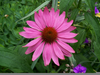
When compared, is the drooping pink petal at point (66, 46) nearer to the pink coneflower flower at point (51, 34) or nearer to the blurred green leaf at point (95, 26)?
the pink coneflower flower at point (51, 34)

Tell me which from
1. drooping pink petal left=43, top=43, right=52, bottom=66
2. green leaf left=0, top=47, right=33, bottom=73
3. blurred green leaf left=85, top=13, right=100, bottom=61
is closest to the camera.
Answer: green leaf left=0, top=47, right=33, bottom=73

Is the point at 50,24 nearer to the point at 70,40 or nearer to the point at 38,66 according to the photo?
the point at 70,40

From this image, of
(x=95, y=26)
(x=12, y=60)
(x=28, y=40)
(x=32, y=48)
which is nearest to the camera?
(x=12, y=60)

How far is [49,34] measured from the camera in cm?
63

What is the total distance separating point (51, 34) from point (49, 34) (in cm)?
1

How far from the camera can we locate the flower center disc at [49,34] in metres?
0.62

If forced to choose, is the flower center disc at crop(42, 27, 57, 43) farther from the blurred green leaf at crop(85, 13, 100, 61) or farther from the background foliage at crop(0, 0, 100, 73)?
the blurred green leaf at crop(85, 13, 100, 61)

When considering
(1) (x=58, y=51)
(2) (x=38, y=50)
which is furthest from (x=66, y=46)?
(2) (x=38, y=50)

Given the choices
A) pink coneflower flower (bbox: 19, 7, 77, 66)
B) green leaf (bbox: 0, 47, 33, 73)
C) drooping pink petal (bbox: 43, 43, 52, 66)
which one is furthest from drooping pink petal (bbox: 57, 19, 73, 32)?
green leaf (bbox: 0, 47, 33, 73)

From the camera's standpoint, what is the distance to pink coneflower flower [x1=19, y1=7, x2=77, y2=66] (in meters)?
0.57

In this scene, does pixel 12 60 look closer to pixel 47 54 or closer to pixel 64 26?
pixel 47 54

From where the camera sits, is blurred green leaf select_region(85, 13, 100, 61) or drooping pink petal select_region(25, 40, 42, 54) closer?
drooping pink petal select_region(25, 40, 42, 54)

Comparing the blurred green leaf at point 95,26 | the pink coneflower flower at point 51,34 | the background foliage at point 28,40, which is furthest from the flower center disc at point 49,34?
the blurred green leaf at point 95,26

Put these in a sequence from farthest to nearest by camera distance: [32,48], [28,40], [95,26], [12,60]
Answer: [28,40] < [95,26] < [32,48] < [12,60]
